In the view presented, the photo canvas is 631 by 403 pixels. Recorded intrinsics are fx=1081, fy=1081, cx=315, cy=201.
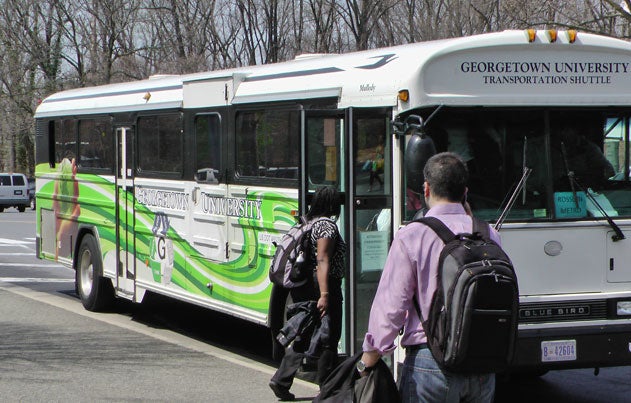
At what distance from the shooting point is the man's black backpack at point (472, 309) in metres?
4.33

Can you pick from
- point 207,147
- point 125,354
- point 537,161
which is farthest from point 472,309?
point 207,147

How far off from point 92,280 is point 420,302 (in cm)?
943

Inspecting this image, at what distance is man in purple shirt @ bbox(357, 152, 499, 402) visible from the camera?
4.47 meters

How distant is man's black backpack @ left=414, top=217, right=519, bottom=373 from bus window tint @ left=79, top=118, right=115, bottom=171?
351 inches

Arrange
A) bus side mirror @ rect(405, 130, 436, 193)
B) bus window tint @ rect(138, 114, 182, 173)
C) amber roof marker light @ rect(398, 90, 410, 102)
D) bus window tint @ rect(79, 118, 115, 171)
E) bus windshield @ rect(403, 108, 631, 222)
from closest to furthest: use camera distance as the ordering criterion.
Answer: bus side mirror @ rect(405, 130, 436, 193)
amber roof marker light @ rect(398, 90, 410, 102)
bus windshield @ rect(403, 108, 631, 222)
bus window tint @ rect(138, 114, 182, 173)
bus window tint @ rect(79, 118, 115, 171)

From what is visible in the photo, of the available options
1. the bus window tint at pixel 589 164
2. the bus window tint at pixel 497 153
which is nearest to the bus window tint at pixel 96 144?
the bus window tint at pixel 497 153

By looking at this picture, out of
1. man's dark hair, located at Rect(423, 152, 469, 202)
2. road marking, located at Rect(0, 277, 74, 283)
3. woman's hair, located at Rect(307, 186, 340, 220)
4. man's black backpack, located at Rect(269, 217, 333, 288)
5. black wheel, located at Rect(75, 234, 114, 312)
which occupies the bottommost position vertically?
road marking, located at Rect(0, 277, 74, 283)

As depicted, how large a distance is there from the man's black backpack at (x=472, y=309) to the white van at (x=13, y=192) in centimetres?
3936

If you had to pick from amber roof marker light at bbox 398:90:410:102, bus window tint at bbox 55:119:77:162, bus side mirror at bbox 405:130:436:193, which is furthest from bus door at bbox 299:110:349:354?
bus window tint at bbox 55:119:77:162

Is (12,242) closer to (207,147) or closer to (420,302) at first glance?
(207,147)

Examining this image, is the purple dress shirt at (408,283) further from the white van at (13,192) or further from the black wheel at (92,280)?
the white van at (13,192)

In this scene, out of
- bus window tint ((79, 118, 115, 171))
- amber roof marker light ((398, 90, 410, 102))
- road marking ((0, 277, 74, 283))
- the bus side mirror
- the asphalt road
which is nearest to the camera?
the bus side mirror

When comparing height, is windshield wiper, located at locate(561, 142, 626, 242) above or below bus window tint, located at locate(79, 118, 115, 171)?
below

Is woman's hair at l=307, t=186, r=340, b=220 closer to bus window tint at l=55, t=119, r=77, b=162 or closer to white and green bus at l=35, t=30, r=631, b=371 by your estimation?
white and green bus at l=35, t=30, r=631, b=371
